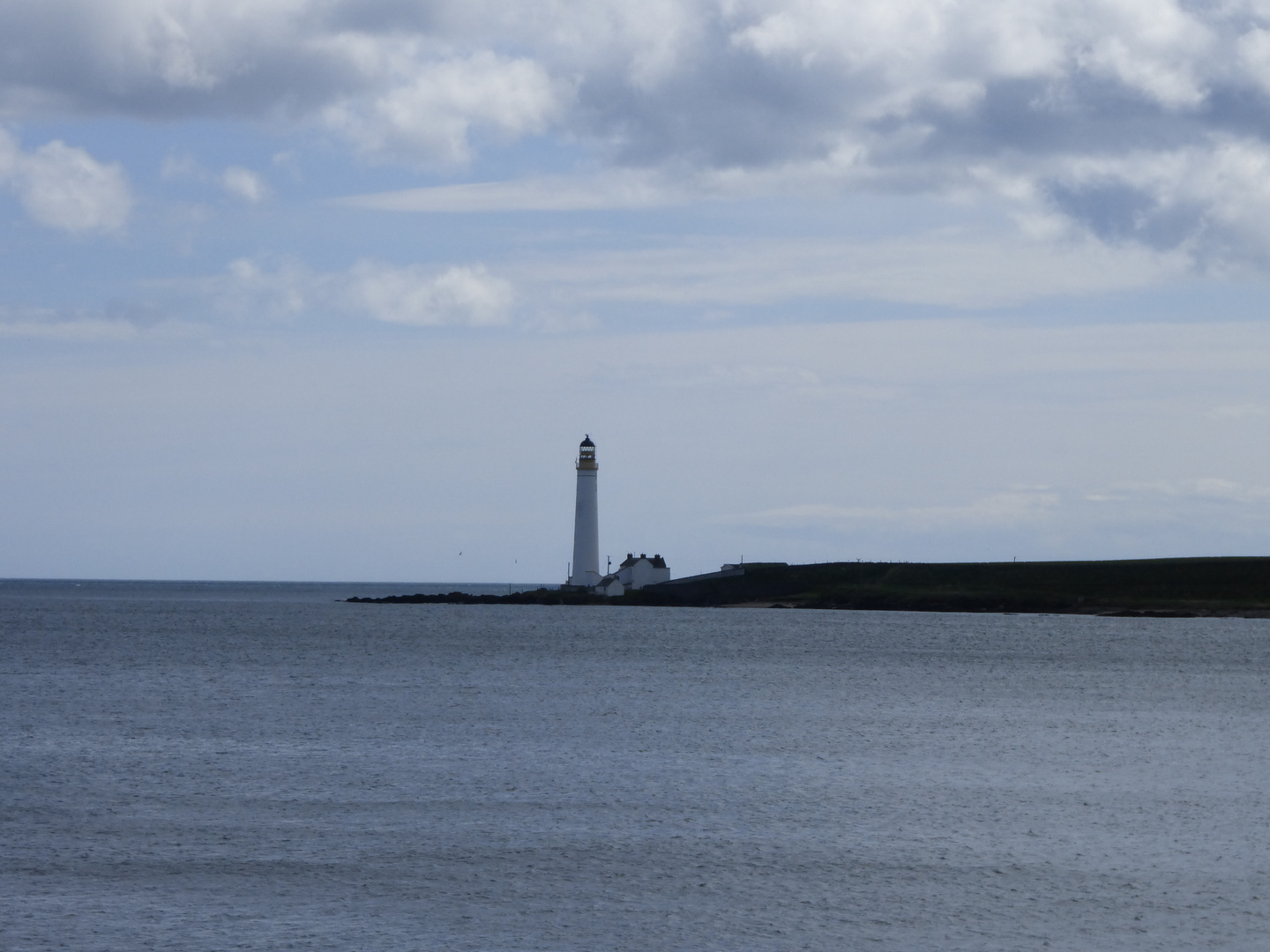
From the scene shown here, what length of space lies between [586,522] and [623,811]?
3458 inches

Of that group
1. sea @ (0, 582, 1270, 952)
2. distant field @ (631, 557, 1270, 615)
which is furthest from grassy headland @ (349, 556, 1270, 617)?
sea @ (0, 582, 1270, 952)

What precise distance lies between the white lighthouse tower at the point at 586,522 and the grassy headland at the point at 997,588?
2.69m

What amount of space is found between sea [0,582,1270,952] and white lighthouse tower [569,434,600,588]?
52303mm

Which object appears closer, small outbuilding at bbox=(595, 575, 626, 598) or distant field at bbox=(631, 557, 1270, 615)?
distant field at bbox=(631, 557, 1270, 615)

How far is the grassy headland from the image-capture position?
120m

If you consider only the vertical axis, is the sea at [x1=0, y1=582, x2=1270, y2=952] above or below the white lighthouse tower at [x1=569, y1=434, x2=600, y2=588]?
below

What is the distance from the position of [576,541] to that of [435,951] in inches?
3923

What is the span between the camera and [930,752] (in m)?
37.0

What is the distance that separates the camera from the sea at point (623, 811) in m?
19.7

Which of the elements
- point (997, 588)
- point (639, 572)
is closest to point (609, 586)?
point (639, 572)

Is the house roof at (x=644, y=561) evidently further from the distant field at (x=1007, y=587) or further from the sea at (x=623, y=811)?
the sea at (x=623, y=811)

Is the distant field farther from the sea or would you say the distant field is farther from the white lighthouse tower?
the sea

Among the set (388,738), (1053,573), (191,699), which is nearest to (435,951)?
(388,738)

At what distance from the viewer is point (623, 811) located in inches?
1084
